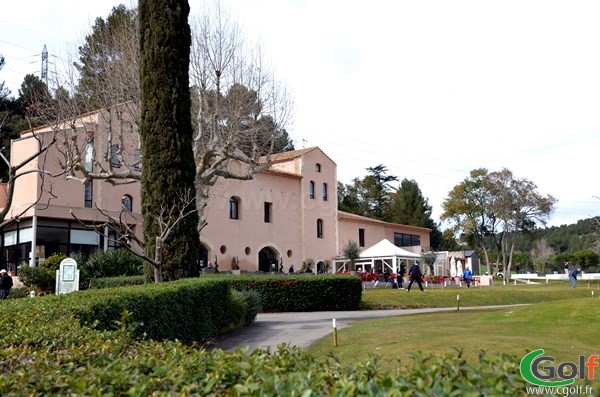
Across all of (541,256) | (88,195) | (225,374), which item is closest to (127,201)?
(88,195)

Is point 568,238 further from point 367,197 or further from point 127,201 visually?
point 127,201

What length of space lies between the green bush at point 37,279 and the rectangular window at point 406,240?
37.1 m

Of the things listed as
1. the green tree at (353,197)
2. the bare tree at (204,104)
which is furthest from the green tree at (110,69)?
the green tree at (353,197)

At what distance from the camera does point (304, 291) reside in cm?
2506

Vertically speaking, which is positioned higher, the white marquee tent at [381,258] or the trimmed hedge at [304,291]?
the white marquee tent at [381,258]

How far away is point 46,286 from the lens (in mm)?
28828

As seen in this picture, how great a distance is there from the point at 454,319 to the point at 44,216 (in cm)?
2174

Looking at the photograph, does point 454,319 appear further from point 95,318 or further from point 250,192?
point 250,192

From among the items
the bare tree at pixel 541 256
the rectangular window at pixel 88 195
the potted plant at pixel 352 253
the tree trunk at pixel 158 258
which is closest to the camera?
the tree trunk at pixel 158 258

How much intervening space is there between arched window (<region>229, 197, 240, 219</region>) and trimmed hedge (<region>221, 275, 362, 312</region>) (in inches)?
698

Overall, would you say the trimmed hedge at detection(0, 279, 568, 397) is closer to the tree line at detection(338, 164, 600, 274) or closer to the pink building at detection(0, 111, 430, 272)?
the pink building at detection(0, 111, 430, 272)

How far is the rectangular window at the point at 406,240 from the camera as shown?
60.3 m

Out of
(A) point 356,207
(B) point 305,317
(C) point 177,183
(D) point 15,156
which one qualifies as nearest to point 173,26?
(C) point 177,183

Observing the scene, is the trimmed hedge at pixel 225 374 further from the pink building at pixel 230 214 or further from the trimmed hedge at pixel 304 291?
the pink building at pixel 230 214
